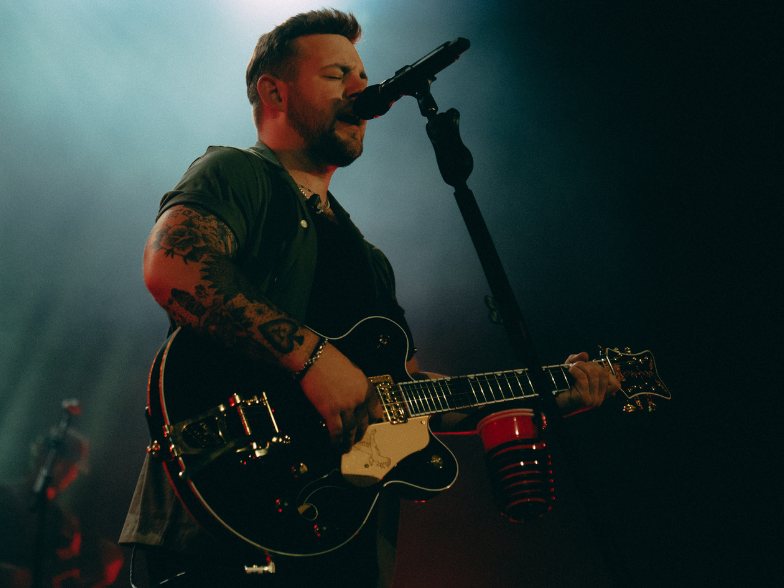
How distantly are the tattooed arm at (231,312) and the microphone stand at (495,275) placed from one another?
46cm

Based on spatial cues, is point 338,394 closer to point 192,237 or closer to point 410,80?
point 192,237

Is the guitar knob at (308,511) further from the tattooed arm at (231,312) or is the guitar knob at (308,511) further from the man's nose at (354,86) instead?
the man's nose at (354,86)

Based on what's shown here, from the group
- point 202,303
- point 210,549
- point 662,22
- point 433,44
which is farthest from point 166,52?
point 210,549

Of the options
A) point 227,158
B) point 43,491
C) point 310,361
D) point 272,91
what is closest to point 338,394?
point 310,361

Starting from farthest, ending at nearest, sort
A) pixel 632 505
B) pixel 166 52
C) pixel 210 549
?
1. pixel 166 52
2. pixel 632 505
3. pixel 210 549

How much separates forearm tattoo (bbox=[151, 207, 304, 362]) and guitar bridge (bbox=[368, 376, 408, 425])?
374mm

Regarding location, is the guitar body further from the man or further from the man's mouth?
the man's mouth

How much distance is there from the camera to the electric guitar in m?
1.15

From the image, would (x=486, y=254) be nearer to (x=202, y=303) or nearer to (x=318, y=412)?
(x=318, y=412)

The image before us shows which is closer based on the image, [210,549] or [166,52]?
[210,549]

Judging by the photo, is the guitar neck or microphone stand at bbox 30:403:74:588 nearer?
the guitar neck

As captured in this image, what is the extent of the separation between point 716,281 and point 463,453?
1.90 metres

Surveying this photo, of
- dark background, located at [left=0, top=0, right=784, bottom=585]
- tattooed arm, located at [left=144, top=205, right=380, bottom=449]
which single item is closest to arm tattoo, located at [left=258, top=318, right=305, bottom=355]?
tattooed arm, located at [left=144, top=205, right=380, bottom=449]

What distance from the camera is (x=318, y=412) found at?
1347 millimetres
